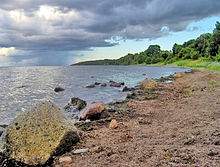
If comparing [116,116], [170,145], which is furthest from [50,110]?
[116,116]

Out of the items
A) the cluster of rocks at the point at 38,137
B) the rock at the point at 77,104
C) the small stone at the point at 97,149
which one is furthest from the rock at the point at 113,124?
the rock at the point at 77,104

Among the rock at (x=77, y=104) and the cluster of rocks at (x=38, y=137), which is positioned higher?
the cluster of rocks at (x=38, y=137)

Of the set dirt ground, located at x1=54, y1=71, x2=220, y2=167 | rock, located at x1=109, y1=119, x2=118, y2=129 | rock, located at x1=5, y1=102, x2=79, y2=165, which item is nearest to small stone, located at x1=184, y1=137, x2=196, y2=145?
dirt ground, located at x1=54, y1=71, x2=220, y2=167

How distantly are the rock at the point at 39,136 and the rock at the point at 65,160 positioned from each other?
0.52 meters

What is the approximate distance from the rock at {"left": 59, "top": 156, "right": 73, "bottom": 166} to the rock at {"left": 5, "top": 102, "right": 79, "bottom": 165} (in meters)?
0.52

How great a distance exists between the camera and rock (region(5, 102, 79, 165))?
16.2 meters

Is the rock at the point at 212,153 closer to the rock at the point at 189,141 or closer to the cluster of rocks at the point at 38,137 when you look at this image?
the rock at the point at 189,141

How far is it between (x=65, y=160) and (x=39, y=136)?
1501 mm

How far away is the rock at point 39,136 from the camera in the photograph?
53.2 ft

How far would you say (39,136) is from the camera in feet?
54.8

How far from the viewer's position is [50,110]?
1806cm

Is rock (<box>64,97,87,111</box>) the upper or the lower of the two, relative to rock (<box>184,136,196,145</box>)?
lower

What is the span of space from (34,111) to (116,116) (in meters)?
9.11

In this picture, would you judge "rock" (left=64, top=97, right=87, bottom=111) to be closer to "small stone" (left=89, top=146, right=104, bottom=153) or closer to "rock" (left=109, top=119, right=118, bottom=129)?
"rock" (left=109, top=119, right=118, bottom=129)
